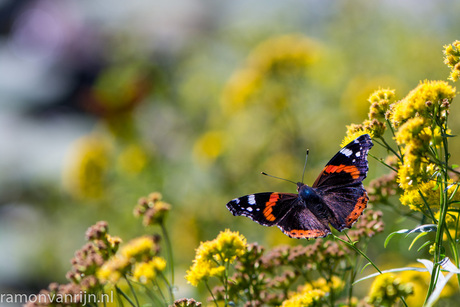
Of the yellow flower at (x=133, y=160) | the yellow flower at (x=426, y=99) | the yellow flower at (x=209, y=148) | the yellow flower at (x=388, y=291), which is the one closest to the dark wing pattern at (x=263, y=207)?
the yellow flower at (x=388, y=291)

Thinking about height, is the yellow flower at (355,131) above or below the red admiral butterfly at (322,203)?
above

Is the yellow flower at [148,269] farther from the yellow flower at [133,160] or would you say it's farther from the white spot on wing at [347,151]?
the yellow flower at [133,160]

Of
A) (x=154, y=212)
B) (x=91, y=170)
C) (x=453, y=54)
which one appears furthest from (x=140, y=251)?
(x=91, y=170)

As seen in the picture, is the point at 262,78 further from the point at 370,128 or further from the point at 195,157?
the point at 370,128

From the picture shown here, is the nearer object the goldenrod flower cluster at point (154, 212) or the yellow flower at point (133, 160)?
the goldenrod flower cluster at point (154, 212)

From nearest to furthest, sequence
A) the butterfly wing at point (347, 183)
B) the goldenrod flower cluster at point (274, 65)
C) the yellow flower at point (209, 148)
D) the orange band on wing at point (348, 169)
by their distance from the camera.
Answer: the butterfly wing at point (347, 183) → the orange band on wing at point (348, 169) → the goldenrod flower cluster at point (274, 65) → the yellow flower at point (209, 148)

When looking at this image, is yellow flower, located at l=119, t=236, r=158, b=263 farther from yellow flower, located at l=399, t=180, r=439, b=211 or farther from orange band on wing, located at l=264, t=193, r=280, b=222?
yellow flower, located at l=399, t=180, r=439, b=211
